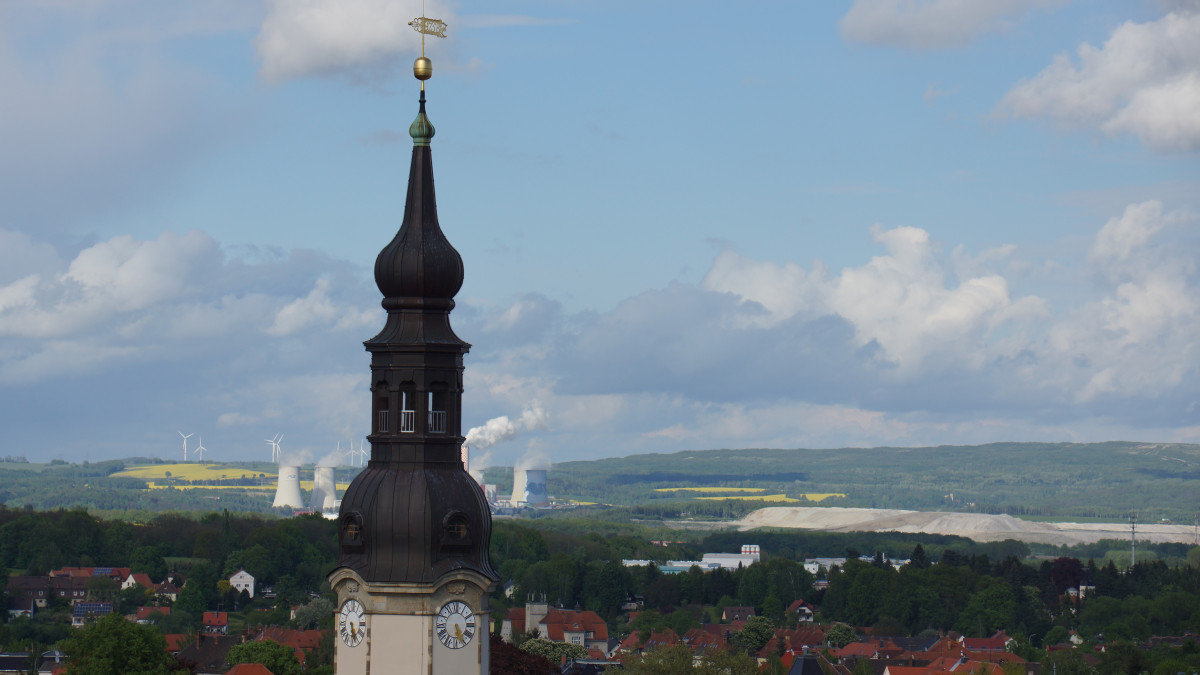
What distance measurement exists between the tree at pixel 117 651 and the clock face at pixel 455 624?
164 feet

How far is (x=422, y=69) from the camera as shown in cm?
3856

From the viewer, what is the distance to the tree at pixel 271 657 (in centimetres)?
10912

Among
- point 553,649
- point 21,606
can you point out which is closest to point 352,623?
point 553,649

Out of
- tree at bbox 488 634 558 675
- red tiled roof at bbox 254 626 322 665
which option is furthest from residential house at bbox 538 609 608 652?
tree at bbox 488 634 558 675

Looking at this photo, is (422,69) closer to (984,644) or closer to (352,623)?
(352,623)

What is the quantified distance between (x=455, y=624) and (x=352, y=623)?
204 cm

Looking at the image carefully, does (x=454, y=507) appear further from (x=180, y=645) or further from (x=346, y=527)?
(x=180, y=645)

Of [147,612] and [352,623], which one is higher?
[352,623]

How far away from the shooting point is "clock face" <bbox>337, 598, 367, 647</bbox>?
119 ft

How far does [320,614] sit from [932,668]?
59049 millimetres

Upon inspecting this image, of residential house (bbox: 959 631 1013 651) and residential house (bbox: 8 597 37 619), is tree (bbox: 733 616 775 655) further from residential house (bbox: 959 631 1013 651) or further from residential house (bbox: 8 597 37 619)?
residential house (bbox: 8 597 37 619)

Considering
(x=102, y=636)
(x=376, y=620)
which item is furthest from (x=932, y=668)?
(x=376, y=620)

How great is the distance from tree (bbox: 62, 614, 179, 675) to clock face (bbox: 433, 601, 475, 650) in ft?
164

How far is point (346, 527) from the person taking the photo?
120 ft
